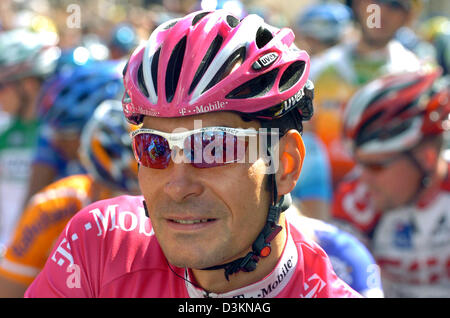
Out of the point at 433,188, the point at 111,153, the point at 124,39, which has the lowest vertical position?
the point at 433,188

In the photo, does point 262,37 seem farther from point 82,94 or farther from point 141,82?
point 82,94

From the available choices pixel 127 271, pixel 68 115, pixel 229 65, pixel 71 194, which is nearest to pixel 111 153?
pixel 71 194

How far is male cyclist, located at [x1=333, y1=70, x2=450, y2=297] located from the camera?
183 inches

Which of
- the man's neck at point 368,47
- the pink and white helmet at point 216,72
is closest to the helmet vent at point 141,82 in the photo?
the pink and white helmet at point 216,72

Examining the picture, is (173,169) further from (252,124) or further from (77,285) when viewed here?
(77,285)

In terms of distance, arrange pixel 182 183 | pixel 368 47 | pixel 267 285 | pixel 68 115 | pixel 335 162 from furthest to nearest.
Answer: pixel 368 47 < pixel 335 162 < pixel 68 115 < pixel 267 285 < pixel 182 183

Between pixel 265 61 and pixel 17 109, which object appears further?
pixel 17 109

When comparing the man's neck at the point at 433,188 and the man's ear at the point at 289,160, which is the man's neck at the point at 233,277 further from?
the man's neck at the point at 433,188

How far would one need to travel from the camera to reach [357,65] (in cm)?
728

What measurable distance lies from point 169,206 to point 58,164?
149 inches

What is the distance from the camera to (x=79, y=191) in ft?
14.0

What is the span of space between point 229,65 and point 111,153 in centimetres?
220

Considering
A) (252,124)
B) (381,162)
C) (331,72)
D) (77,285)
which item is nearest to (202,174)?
(252,124)

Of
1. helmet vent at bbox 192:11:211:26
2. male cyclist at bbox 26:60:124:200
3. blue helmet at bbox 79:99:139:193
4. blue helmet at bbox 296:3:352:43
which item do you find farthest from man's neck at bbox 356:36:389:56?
helmet vent at bbox 192:11:211:26
